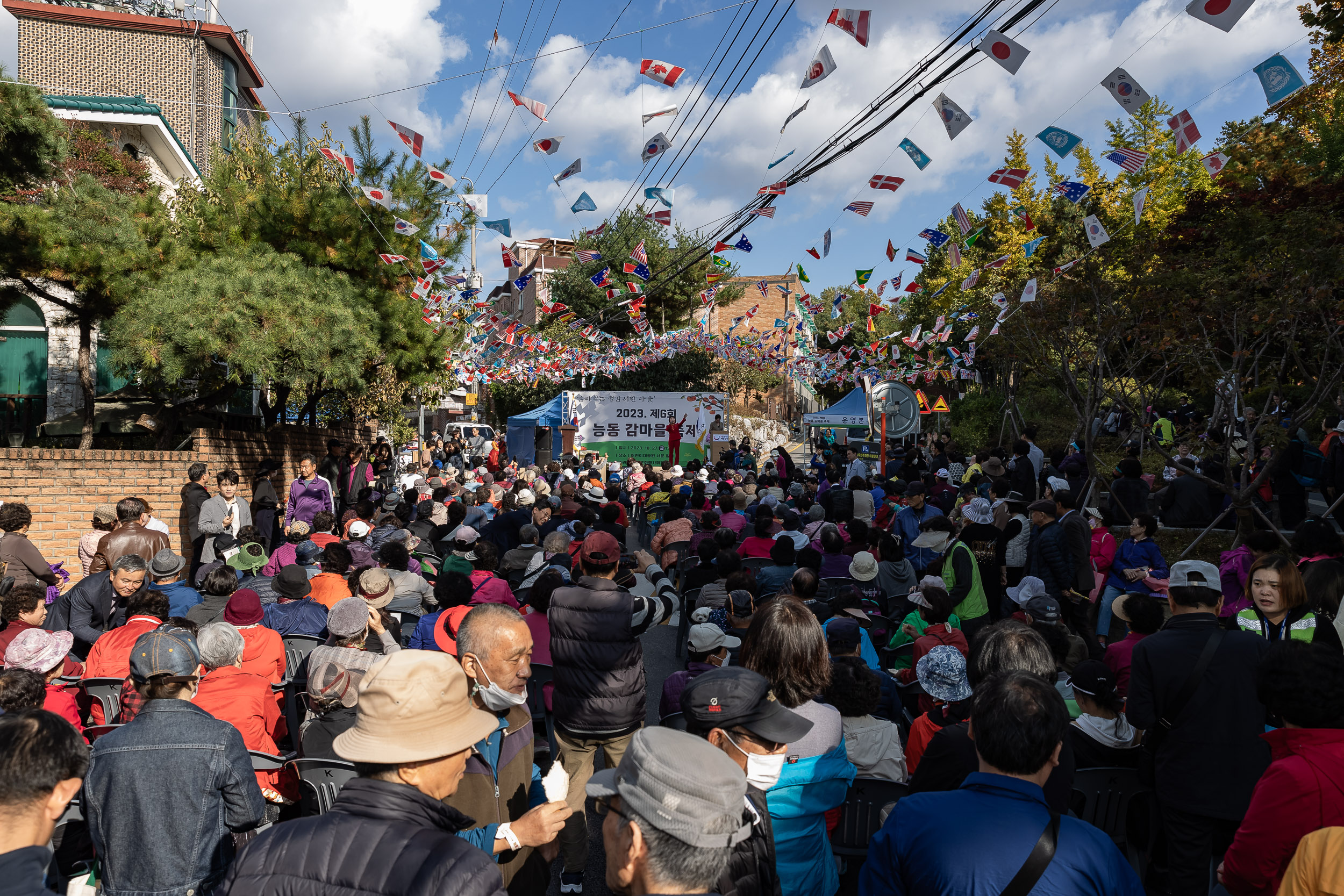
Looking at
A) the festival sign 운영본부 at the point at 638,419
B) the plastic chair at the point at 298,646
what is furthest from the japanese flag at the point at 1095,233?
the festival sign 운영본부 at the point at 638,419

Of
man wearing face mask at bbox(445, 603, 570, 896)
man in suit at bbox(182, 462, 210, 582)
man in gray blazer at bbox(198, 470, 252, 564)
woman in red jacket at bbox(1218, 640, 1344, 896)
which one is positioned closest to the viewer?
woman in red jacket at bbox(1218, 640, 1344, 896)

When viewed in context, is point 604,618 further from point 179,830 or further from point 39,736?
point 39,736

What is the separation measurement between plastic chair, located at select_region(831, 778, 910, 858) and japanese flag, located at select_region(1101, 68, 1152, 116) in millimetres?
5806

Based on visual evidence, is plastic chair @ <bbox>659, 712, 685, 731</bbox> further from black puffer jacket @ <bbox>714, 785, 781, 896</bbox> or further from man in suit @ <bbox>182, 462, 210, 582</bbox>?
man in suit @ <bbox>182, 462, 210, 582</bbox>

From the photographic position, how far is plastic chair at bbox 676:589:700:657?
7.03 meters

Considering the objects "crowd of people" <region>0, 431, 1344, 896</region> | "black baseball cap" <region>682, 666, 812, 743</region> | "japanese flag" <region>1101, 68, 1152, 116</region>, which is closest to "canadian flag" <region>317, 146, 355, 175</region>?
"crowd of people" <region>0, 431, 1344, 896</region>

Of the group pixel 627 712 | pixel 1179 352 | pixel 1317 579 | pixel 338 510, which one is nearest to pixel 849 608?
pixel 627 712

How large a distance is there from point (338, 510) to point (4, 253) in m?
5.04

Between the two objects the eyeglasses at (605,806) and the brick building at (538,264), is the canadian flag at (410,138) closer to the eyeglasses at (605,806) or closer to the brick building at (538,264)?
the eyeglasses at (605,806)

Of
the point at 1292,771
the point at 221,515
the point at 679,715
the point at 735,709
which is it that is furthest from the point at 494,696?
the point at 221,515

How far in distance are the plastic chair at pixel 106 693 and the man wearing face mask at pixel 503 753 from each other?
2.38m

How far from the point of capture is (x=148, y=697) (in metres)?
2.77

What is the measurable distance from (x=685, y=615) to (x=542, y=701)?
247cm

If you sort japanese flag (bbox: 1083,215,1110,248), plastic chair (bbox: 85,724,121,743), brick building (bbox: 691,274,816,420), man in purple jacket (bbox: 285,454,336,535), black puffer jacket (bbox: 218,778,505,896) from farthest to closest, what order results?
brick building (bbox: 691,274,816,420), man in purple jacket (bbox: 285,454,336,535), japanese flag (bbox: 1083,215,1110,248), plastic chair (bbox: 85,724,121,743), black puffer jacket (bbox: 218,778,505,896)
